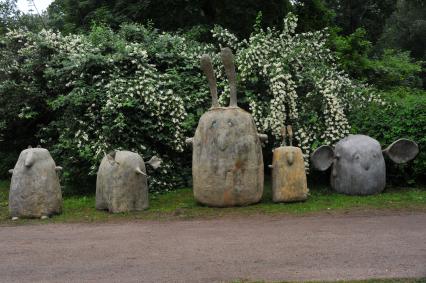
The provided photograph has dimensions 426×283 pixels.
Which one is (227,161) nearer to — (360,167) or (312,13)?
(360,167)

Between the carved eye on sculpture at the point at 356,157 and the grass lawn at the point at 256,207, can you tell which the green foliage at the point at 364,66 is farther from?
the grass lawn at the point at 256,207

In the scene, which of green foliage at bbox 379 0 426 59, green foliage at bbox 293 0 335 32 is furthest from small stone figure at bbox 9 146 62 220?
green foliage at bbox 379 0 426 59

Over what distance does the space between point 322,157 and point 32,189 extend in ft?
18.1

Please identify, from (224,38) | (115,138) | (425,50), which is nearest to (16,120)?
(115,138)

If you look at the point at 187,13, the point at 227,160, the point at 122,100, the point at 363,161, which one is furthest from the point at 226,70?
the point at 187,13

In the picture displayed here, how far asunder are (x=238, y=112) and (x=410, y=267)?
5.18 meters

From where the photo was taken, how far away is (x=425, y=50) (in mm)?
37812

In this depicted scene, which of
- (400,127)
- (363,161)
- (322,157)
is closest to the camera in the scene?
(363,161)

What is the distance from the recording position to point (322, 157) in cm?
1084

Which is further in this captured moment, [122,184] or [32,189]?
[122,184]

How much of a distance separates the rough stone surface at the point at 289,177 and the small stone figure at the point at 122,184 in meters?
2.38

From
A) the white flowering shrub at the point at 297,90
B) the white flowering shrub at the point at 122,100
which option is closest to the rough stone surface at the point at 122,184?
the white flowering shrub at the point at 122,100

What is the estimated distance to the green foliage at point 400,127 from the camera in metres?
Answer: 10.9

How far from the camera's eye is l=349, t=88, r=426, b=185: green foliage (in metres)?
10.9
